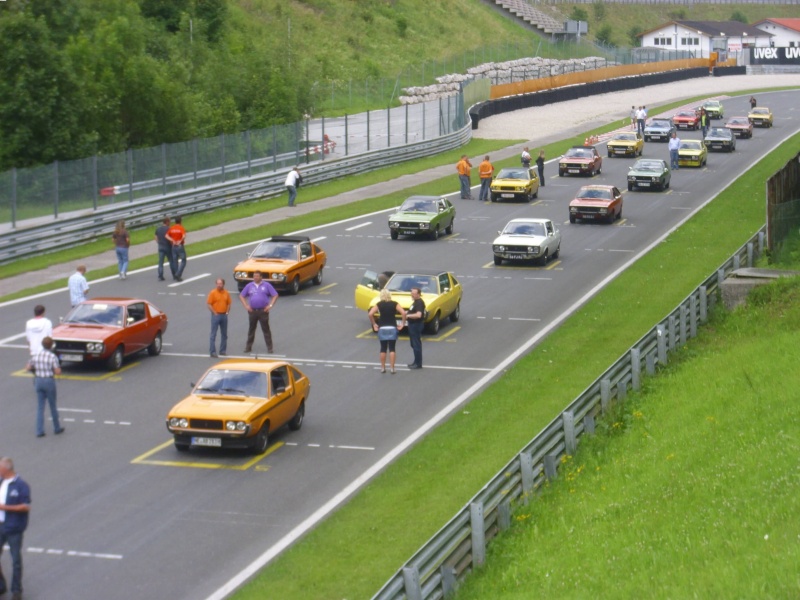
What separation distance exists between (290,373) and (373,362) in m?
5.02

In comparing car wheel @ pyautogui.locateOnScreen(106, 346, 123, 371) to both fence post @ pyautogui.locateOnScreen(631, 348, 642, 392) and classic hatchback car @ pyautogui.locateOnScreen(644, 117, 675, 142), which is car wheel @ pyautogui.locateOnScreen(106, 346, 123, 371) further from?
classic hatchback car @ pyautogui.locateOnScreen(644, 117, 675, 142)

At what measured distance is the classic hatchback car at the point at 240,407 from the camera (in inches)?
743

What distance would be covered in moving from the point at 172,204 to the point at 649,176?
19000mm

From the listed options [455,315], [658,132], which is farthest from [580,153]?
[455,315]

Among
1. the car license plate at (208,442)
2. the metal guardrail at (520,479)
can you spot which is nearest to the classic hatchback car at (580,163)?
the metal guardrail at (520,479)

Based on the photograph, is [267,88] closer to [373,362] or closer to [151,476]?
[373,362]

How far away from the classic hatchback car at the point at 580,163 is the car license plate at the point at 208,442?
3953cm

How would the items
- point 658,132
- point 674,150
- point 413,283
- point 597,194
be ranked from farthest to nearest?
point 658,132, point 674,150, point 597,194, point 413,283

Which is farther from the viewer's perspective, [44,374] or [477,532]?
[44,374]

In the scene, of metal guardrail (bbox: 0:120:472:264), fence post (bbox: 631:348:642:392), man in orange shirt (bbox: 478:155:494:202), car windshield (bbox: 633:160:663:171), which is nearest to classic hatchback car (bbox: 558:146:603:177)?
car windshield (bbox: 633:160:663:171)

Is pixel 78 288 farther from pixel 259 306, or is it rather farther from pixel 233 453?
pixel 233 453

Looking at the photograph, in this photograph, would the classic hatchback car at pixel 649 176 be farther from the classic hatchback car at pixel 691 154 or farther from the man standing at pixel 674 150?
the classic hatchback car at pixel 691 154

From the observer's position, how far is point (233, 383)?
782 inches

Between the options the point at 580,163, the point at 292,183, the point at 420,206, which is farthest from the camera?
the point at 580,163
